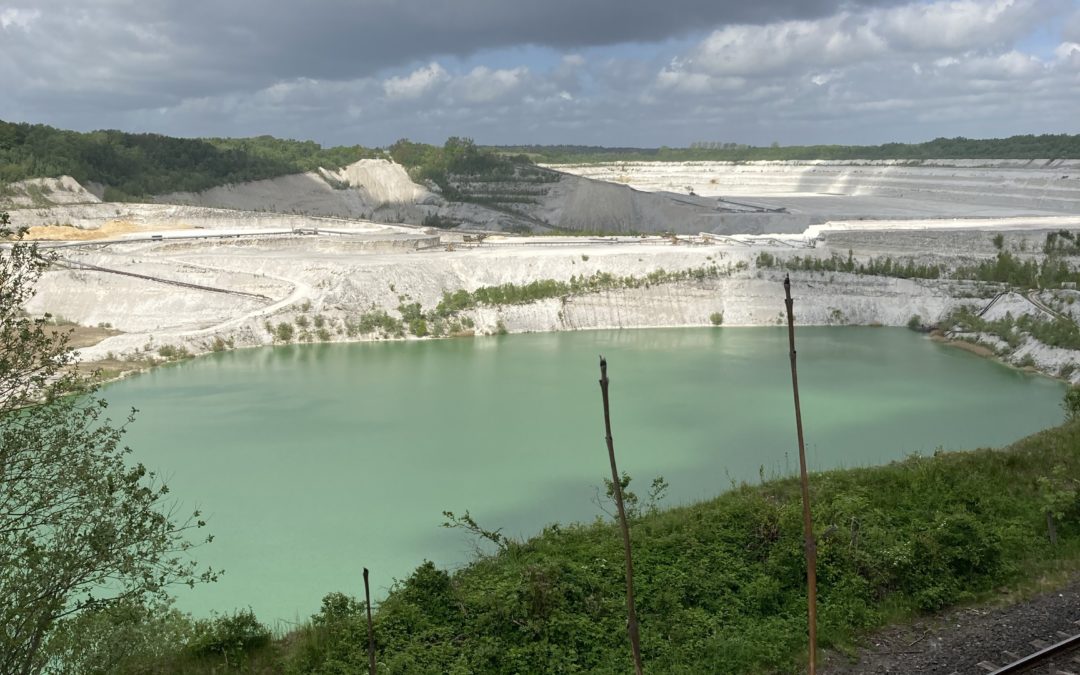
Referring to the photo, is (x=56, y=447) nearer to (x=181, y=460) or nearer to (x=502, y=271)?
(x=181, y=460)

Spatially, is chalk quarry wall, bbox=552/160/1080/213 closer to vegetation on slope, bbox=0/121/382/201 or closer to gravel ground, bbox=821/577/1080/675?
vegetation on slope, bbox=0/121/382/201

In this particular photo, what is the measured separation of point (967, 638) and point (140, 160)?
5858cm

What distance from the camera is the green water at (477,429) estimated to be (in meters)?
13.6

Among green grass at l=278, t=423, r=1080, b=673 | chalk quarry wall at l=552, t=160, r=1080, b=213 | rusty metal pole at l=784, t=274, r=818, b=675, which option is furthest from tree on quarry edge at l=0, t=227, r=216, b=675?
chalk quarry wall at l=552, t=160, r=1080, b=213

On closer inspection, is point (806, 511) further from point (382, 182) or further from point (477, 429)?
point (382, 182)

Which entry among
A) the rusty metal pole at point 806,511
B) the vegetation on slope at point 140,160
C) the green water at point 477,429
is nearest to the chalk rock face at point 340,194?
the vegetation on slope at point 140,160

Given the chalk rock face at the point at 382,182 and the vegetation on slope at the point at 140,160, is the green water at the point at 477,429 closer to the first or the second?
the vegetation on slope at the point at 140,160

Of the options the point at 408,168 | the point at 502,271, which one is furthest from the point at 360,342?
the point at 408,168

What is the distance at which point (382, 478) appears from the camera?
16.6m

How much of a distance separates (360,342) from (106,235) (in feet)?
60.6

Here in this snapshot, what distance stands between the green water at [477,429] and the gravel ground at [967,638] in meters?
5.80

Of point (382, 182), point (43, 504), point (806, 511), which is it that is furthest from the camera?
point (382, 182)

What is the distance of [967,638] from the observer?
23.8ft

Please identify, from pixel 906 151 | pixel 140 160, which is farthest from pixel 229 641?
pixel 906 151
